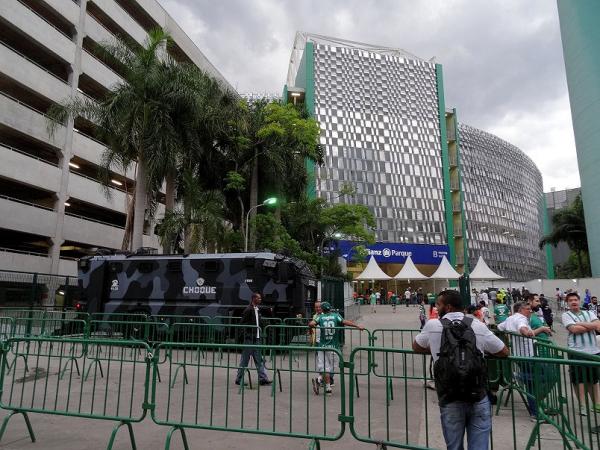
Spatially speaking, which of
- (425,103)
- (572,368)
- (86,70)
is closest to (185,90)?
(86,70)

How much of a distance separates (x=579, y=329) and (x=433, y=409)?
7.76 feet

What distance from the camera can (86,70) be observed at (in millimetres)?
31359

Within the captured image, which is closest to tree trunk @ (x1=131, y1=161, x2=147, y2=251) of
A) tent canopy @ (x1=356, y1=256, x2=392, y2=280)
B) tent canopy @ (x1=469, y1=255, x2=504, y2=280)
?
tent canopy @ (x1=356, y1=256, x2=392, y2=280)

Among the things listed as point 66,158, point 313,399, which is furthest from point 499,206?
point 313,399

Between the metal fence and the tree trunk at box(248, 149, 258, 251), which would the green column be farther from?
the metal fence

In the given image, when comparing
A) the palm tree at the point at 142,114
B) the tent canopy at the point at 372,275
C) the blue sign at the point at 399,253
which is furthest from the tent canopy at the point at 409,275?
the blue sign at the point at 399,253

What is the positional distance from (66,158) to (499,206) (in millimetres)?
100240

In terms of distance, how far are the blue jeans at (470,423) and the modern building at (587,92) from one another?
42447 mm

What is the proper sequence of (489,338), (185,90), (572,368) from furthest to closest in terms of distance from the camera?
(185,90)
(572,368)
(489,338)

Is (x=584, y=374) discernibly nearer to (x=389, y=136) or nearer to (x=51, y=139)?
(x=51, y=139)

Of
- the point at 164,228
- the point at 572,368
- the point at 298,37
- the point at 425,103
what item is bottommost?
the point at 572,368

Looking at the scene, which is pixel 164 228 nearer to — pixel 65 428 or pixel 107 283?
pixel 107 283

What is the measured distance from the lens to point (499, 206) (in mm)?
107875

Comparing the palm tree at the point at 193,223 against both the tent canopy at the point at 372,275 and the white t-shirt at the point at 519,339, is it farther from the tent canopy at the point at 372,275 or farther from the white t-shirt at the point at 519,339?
the tent canopy at the point at 372,275
